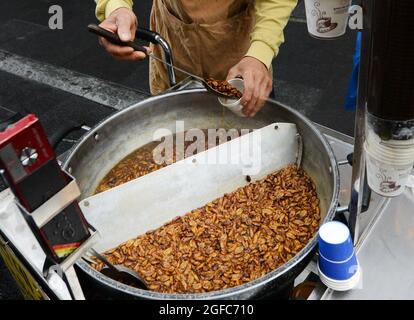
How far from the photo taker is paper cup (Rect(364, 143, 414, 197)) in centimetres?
79

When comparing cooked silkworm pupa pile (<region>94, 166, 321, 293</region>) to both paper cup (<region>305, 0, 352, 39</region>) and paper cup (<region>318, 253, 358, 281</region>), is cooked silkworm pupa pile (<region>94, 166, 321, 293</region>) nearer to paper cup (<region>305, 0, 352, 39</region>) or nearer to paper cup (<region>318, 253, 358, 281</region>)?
paper cup (<region>318, 253, 358, 281</region>)

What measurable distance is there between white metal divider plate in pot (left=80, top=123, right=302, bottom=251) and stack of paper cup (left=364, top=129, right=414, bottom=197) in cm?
67

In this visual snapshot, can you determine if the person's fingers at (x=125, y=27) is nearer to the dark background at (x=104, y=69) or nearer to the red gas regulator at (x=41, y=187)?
the red gas regulator at (x=41, y=187)

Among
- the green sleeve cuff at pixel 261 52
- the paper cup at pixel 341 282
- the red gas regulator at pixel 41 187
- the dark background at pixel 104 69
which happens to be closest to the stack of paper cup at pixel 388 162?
the paper cup at pixel 341 282

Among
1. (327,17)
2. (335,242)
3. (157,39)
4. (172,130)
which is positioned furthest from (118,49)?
(335,242)

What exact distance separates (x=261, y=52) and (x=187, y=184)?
1.84 feet

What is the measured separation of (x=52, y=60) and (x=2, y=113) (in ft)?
3.01

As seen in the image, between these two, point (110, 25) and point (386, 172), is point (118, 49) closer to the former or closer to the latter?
point (110, 25)

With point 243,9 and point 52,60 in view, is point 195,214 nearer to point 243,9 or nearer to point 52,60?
point 243,9

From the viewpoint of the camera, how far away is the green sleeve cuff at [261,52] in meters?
1.62

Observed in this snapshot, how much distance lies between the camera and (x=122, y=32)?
1542 millimetres

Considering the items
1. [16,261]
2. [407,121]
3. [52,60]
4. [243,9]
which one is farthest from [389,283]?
[52,60]

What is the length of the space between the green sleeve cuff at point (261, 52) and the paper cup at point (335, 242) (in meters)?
0.79

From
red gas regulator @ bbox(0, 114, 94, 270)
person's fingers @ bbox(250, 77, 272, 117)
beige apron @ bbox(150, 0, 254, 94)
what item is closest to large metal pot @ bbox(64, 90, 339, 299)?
person's fingers @ bbox(250, 77, 272, 117)
